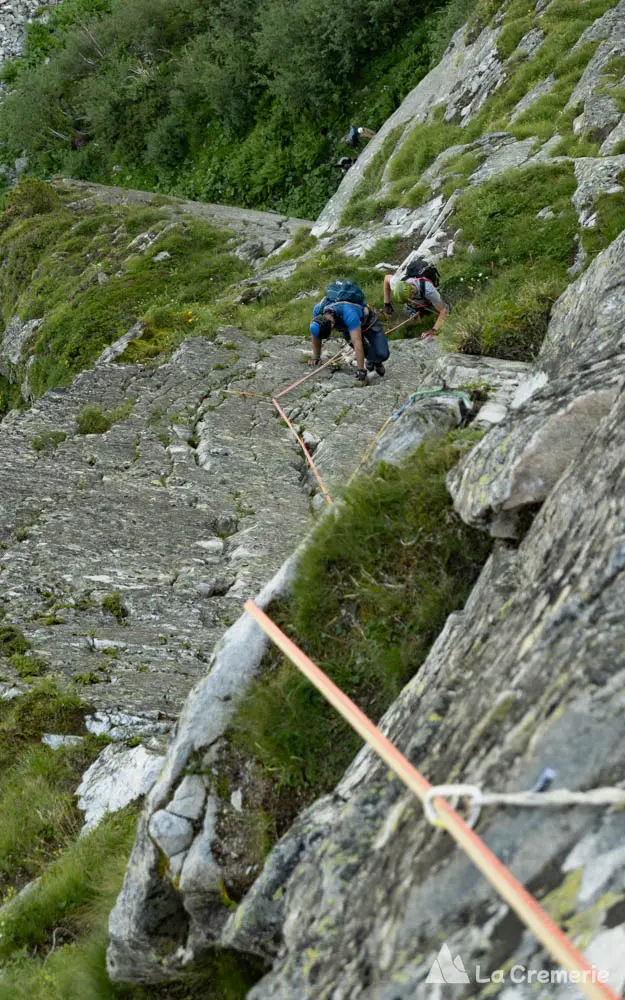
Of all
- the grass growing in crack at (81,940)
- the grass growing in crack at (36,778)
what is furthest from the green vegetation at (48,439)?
the grass growing in crack at (81,940)

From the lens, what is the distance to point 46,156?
4700 cm

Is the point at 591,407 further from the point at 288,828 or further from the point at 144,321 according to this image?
the point at 144,321

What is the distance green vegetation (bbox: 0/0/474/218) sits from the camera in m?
32.5

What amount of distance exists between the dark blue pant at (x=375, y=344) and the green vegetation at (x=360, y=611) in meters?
8.58

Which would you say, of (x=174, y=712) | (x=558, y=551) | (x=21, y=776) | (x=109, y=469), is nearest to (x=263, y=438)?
(x=109, y=469)

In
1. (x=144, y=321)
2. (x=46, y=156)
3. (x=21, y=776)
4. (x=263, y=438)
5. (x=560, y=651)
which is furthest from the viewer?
(x=46, y=156)

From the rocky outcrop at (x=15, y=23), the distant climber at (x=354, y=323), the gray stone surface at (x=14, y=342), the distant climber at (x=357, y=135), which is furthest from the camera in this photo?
the rocky outcrop at (x=15, y=23)

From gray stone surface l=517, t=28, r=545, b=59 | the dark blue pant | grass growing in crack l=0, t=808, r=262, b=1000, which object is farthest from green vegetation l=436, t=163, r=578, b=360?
grass growing in crack l=0, t=808, r=262, b=1000

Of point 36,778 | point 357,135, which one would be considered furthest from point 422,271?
point 357,135

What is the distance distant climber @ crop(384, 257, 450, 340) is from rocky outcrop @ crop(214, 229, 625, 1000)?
10.7m

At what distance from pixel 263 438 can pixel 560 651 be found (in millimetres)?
10630

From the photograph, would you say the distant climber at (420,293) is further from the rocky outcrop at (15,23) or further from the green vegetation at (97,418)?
the rocky outcrop at (15,23)

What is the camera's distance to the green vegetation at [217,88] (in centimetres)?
3250

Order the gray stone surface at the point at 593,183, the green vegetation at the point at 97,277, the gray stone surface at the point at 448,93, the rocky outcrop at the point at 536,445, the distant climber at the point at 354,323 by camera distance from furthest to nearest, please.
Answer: the gray stone surface at the point at 448,93 → the green vegetation at the point at 97,277 → the gray stone surface at the point at 593,183 → the distant climber at the point at 354,323 → the rocky outcrop at the point at 536,445
